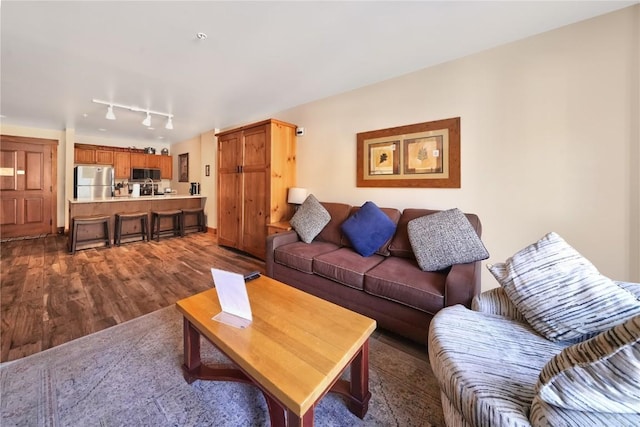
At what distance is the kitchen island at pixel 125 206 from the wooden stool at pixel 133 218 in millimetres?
67

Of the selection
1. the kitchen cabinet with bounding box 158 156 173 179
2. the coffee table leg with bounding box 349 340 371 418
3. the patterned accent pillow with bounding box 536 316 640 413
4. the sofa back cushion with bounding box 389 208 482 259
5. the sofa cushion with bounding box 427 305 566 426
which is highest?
the kitchen cabinet with bounding box 158 156 173 179

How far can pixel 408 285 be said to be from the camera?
1.71 meters

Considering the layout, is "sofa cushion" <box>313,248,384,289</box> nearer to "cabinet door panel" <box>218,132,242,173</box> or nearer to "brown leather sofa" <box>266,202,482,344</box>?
"brown leather sofa" <box>266,202,482,344</box>

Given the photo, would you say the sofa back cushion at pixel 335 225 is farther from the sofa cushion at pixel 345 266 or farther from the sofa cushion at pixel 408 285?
the sofa cushion at pixel 408 285

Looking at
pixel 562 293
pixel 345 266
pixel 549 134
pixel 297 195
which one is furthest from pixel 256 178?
pixel 562 293

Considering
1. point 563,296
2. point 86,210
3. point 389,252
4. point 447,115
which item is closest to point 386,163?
point 447,115

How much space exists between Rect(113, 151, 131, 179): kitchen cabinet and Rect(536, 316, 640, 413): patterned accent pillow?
8302 millimetres

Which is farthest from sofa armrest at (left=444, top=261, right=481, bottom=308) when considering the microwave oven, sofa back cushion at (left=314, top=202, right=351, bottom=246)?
the microwave oven

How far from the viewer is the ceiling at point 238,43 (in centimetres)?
175

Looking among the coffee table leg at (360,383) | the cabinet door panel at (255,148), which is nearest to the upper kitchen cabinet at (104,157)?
the cabinet door panel at (255,148)

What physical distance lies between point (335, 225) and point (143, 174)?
6237 millimetres

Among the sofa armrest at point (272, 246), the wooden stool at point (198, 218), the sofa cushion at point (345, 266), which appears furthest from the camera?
the wooden stool at point (198, 218)

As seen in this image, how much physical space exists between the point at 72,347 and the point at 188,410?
1.14m

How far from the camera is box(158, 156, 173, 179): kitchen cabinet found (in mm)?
6977
